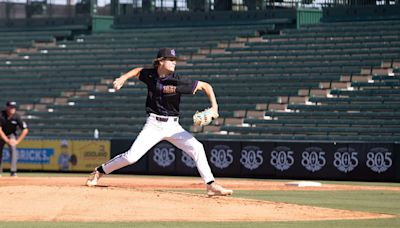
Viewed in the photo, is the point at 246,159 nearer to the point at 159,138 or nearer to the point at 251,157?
the point at 251,157

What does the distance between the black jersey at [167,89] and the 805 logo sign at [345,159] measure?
11749mm

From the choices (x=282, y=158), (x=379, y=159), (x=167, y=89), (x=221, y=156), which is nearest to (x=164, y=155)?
(x=221, y=156)

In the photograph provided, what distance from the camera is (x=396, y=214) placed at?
13.1 m

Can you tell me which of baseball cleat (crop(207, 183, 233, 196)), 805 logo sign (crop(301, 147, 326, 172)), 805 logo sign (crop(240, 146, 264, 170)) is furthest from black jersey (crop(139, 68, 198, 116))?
805 logo sign (crop(240, 146, 264, 170))

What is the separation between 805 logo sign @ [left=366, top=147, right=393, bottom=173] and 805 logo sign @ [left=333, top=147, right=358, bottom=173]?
0.37 metres

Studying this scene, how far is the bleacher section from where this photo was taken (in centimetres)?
2848

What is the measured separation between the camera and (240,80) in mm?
32438

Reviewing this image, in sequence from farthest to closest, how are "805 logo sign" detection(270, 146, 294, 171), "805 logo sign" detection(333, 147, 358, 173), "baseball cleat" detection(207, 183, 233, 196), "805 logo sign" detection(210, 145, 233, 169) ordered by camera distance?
1. "805 logo sign" detection(210, 145, 233, 169)
2. "805 logo sign" detection(270, 146, 294, 171)
3. "805 logo sign" detection(333, 147, 358, 173)
4. "baseball cleat" detection(207, 183, 233, 196)

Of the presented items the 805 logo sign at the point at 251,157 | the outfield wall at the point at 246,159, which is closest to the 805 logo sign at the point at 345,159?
the outfield wall at the point at 246,159

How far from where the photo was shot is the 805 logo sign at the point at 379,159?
79.2ft

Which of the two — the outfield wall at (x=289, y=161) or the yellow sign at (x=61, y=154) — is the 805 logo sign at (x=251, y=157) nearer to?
the outfield wall at (x=289, y=161)

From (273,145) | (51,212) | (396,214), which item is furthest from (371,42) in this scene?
(51,212)

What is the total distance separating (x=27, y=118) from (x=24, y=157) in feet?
11.6

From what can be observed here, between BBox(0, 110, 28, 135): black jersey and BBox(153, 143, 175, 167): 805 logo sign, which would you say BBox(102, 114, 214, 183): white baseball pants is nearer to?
BBox(0, 110, 28, 135): black jersey
